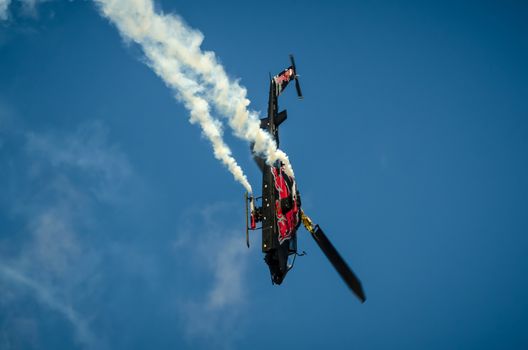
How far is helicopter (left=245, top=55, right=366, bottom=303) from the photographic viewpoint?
2502 centimetres

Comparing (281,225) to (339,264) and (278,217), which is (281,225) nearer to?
(278,217)

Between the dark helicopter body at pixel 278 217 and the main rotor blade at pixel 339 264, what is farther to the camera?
the dark helicopter body at pixel 278 217

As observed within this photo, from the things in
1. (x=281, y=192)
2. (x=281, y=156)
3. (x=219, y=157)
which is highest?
(x=219, y=157)

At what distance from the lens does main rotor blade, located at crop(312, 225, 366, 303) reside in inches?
958

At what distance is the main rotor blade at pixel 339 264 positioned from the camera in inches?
958

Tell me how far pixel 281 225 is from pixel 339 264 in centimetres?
435

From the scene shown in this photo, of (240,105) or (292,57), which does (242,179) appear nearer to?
(240,105)

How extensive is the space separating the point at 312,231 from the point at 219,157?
831cm

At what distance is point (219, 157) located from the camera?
28.9 meters

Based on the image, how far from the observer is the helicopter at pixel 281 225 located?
25.0 m

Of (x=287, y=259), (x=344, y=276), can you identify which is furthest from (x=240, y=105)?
(x=344, y=276)

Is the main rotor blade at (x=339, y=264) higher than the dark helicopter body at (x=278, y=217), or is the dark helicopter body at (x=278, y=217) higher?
the dark helicopter body at (x=278, y=217)

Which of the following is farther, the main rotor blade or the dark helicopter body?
the dark helicopter body

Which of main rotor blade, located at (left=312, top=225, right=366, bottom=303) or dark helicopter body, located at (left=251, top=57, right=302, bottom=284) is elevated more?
→ dark helicopter body, located at (left=251, top=57, right=302, bottom=284)
